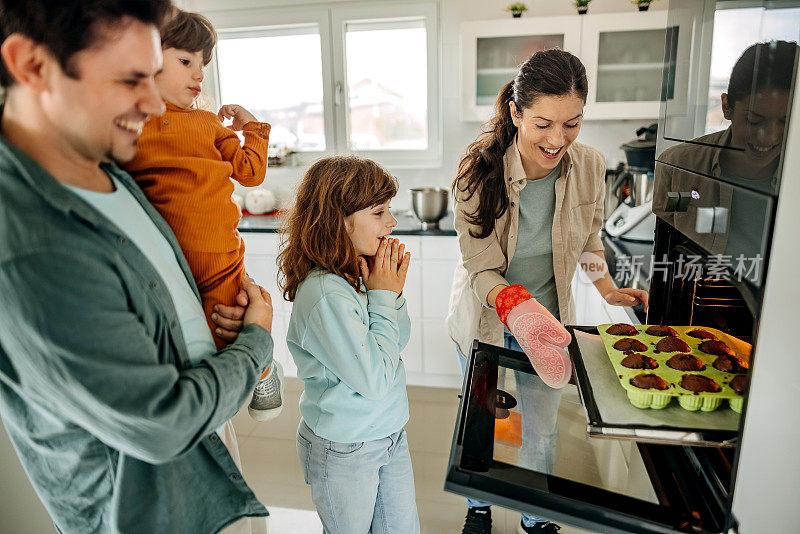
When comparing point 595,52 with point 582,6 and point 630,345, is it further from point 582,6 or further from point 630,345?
point 630,345

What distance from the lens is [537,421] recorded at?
1021 millimetres

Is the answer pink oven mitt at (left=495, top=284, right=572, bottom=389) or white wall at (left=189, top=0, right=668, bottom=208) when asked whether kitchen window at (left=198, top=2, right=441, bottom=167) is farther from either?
pink oven mitt at (left=495, top=284, right=572, bottom=389)

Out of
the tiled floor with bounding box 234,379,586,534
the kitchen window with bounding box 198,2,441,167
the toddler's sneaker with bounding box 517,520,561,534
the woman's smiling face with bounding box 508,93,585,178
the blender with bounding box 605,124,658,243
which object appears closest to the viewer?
the woman's smiling face with bounding box 508,93,585,178

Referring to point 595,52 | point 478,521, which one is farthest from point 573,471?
point 595,52

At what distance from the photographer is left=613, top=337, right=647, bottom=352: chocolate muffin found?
1060 mm

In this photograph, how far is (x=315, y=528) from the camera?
194 cm

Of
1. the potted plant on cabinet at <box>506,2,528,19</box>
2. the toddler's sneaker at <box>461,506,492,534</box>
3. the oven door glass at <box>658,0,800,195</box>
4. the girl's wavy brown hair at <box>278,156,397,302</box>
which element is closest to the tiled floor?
the toddler's sneaker at <box>461,506,492,534</box>

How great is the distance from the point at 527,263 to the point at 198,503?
3.53 ft

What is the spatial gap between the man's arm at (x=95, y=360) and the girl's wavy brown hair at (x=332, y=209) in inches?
20.5

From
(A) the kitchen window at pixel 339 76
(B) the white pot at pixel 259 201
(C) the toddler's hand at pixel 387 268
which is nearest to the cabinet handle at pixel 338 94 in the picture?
(A) the kitchen window at pixel 339 76

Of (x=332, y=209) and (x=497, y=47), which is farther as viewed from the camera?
(x=497, y=47)

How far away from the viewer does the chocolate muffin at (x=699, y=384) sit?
0.87m

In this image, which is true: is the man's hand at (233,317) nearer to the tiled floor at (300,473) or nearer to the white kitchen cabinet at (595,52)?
the tiled floor at (300,473)

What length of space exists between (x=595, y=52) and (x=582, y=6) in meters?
0.26
